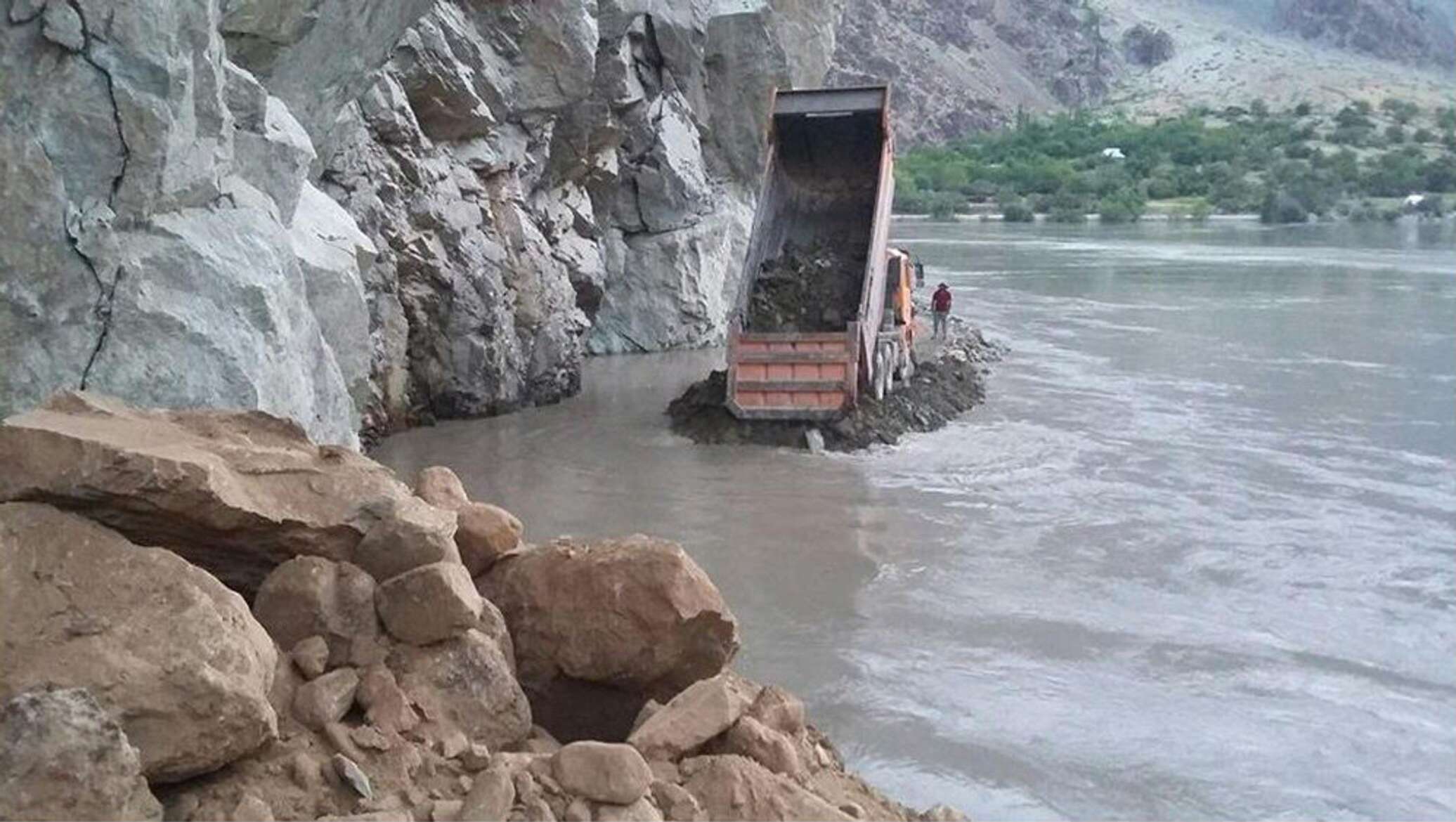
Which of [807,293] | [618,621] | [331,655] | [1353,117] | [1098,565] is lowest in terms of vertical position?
[1098,565]

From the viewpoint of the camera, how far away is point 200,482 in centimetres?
355

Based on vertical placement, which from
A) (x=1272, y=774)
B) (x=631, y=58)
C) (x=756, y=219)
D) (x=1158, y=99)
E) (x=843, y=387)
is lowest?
(x=1272, y=774)

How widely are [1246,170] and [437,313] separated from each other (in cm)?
7510

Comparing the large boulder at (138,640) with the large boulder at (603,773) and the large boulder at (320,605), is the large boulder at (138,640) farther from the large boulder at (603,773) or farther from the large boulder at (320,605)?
the large boulder at (603,773)

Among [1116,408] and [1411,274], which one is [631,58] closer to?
[1116,408]

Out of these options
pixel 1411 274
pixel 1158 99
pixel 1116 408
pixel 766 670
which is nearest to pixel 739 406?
pixel 1116 408

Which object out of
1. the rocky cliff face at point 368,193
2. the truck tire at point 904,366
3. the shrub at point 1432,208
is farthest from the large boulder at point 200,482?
the shrub at point 1432,208

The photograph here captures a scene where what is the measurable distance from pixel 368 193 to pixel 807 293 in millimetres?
4889

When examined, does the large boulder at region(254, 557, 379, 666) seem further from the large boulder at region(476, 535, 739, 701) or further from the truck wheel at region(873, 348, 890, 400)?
the truck wheel at region(873, 348, 890, 400)

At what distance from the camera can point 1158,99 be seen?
11500 cm

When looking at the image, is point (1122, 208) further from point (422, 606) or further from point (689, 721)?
point (422, 606)

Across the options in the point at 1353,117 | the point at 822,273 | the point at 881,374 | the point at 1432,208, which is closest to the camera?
the point at 881,374

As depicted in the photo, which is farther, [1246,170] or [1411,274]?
[1246,170]

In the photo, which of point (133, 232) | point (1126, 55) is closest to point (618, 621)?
point (133, 232)
